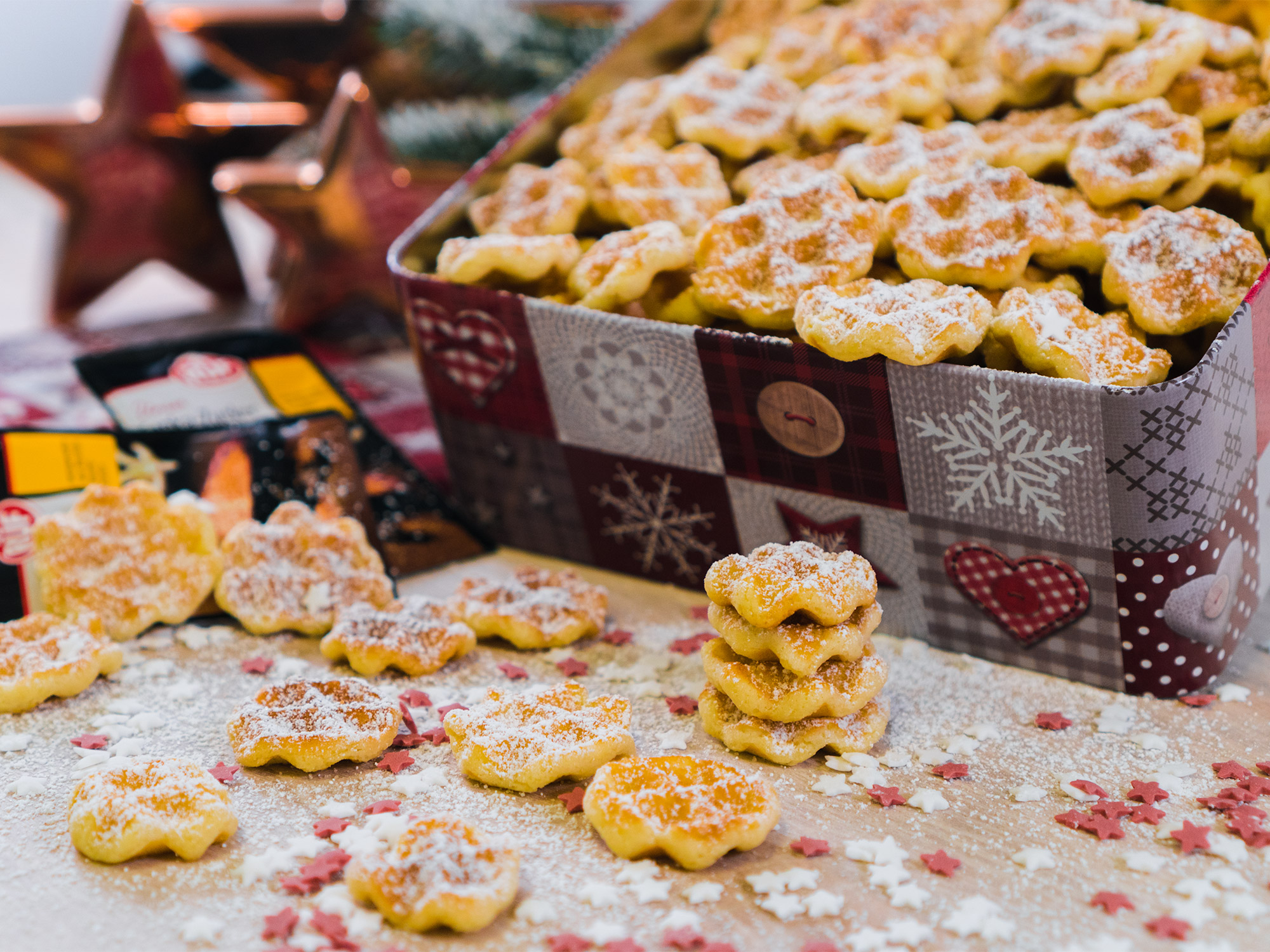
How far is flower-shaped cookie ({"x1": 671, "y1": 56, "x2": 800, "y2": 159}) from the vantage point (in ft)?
4.01

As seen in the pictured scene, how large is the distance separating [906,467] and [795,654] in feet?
0.63

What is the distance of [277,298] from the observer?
1777 mm

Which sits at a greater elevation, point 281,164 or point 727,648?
point 281,164

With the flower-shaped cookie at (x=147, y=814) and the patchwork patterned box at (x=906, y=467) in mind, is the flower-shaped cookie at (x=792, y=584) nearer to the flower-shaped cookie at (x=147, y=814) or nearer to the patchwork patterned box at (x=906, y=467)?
the patchwork patterned box at (x=906, y=467)

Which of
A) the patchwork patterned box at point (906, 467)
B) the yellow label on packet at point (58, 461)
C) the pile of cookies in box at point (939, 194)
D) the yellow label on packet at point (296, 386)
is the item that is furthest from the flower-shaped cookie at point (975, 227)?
the yellow label on packet at point (58, 461)

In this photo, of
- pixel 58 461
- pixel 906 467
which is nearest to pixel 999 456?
pixel 906 467

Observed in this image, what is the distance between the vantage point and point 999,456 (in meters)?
0.90

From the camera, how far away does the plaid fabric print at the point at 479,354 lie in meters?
1.11

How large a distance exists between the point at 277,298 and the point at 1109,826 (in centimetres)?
139

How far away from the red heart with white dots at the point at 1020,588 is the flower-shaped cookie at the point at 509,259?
44 cm

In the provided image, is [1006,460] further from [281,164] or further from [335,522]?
[281,164]

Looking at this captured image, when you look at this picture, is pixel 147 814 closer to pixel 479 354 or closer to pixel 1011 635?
pixel 479 354

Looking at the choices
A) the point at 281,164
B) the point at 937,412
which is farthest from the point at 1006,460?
the point at 281,164

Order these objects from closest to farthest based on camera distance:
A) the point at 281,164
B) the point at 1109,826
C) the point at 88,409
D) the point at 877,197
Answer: the point at 1109,826
the point at 877,197
the point at 88,409
the point at 281,164
